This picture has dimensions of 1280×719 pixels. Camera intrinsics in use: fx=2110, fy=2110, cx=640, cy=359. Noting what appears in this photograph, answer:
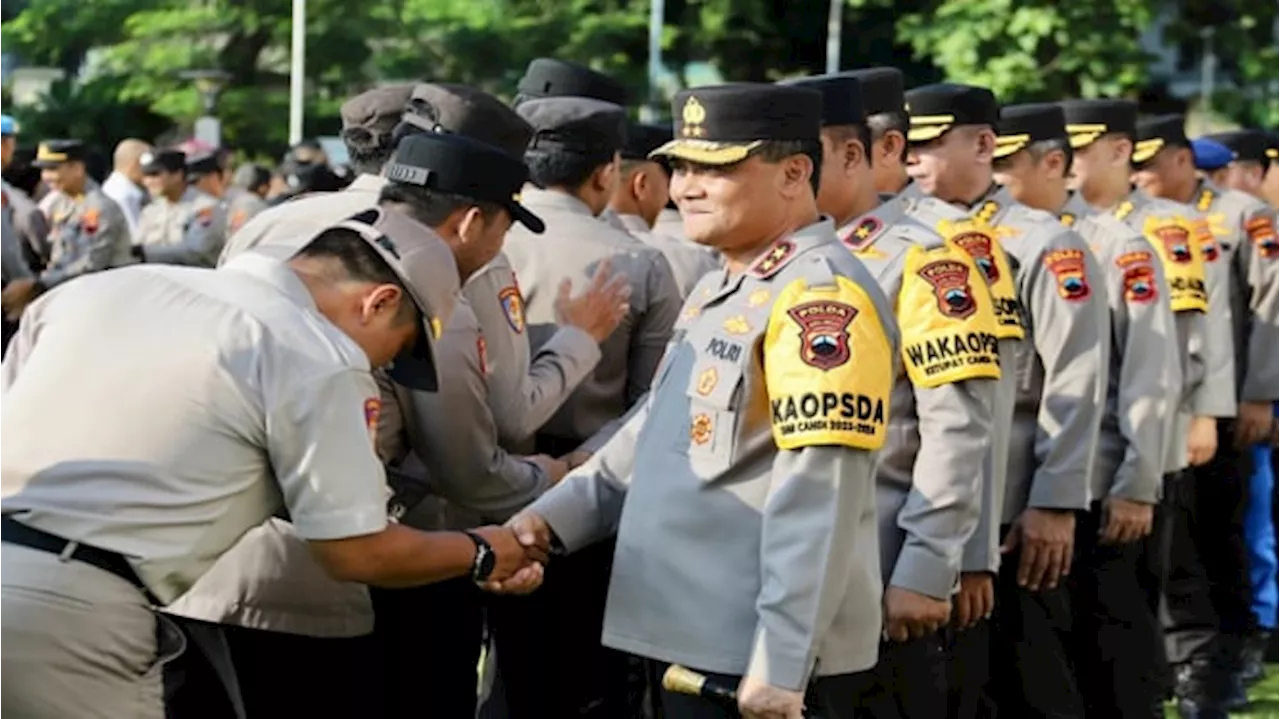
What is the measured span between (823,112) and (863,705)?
132cm

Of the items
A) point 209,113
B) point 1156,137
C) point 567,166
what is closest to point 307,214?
point 567,166

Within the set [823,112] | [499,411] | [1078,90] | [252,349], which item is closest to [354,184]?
[499,411]

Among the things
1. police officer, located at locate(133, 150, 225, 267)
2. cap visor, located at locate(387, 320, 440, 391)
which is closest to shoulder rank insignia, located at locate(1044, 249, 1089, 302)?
cap visor, located at locate(387, 320, 440, 391)

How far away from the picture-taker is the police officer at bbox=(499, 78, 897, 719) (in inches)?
148

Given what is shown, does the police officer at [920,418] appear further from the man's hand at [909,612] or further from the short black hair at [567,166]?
the short black hair at [567,166]

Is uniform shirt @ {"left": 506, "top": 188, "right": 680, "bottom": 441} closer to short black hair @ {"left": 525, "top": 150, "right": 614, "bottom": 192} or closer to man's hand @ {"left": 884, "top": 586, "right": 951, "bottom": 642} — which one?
short black hair @ {"left": 525, "top": 150, "right": 614, "bottom": 192}

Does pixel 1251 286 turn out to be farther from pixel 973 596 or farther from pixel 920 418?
pixel 920 418

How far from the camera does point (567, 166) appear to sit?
5.67 meters

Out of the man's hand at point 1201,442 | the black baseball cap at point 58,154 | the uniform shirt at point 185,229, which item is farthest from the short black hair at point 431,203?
the uniform shirt at point 185,229

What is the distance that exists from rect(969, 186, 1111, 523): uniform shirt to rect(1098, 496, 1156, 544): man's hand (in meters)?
0.47

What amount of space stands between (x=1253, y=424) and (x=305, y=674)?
15.9 ft

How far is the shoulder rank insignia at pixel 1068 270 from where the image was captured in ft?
18.8

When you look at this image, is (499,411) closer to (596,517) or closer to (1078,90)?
(596,517)

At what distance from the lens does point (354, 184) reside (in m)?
5.16
